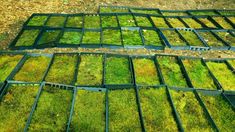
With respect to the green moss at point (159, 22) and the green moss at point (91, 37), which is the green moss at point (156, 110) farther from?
the green moss at point (159, 22)

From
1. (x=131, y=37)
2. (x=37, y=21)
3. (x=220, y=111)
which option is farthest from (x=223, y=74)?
(x=37, y=21)

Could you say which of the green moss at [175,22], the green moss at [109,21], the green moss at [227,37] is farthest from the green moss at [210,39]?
the green moss at [109,21]

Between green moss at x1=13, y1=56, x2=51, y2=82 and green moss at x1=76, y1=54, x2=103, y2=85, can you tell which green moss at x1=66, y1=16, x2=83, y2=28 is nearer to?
green moss at x1=76, y1=54, x2=103, y2=85

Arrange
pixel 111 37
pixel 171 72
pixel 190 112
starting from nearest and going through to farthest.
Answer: pixel 190 112 < pixel 171 72 < pixel 111 37

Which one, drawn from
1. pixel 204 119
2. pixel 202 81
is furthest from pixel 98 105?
pixel 202 81

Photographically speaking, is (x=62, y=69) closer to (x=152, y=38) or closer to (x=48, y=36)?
(x=48, y=36)
